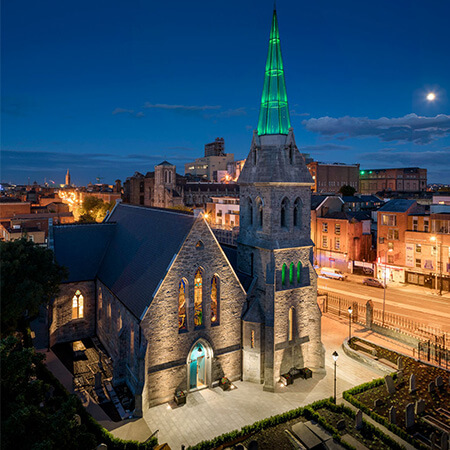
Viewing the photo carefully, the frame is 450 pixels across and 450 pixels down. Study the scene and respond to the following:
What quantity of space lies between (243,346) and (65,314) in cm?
1620

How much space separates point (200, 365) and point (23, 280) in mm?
13311

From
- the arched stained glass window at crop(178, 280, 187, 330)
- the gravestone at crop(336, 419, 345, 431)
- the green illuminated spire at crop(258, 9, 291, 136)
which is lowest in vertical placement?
the gravestone at crop(336, 419, 345, 431)

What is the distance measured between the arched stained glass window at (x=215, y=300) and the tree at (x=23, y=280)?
36.9 ft

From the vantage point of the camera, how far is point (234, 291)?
2417cm

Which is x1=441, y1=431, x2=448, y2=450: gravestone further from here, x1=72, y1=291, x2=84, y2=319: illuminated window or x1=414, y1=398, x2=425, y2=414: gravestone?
x1=72, y1=291, x2=84, y2=319: illuminated window

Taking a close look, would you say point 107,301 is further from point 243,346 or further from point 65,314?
point 243,346

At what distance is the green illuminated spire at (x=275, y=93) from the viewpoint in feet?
79.0

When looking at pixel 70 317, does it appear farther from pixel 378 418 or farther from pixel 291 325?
pixel 378 418

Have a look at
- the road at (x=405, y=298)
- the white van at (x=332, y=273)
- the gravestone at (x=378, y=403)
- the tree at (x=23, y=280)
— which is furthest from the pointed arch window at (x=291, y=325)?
the white van at (x=332, y=273)

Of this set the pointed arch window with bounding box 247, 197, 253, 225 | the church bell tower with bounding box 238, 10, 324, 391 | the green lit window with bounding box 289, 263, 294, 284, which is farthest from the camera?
the pointed arch window with bounding box 247, 197, 253, 225

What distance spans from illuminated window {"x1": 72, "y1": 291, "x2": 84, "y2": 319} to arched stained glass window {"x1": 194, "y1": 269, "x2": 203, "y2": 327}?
44.4 ft

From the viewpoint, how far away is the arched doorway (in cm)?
2327

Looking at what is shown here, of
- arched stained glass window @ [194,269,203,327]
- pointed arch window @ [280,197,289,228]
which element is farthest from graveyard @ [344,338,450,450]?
pointed arch window @ [280,197,289,228]

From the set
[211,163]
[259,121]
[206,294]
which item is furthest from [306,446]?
[211,163]
